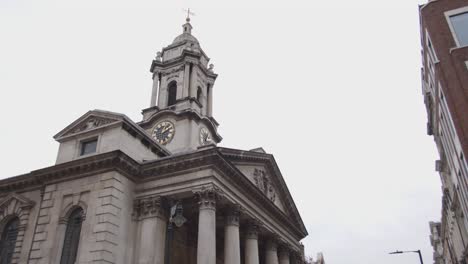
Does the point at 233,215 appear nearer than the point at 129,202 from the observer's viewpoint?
No

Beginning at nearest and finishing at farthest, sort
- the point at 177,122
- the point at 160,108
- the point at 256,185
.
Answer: the point at 256,185 → the point at 177,122 → the point at 160,108

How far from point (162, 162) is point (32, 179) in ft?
31.9

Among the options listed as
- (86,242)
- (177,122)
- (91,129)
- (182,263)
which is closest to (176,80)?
(177,122)

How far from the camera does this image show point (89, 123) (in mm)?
28078

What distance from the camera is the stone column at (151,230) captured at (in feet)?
75.7

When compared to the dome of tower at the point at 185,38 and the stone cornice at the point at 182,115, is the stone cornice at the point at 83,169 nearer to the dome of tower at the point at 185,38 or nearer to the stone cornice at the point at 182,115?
the stone cornice at the point at 182,115

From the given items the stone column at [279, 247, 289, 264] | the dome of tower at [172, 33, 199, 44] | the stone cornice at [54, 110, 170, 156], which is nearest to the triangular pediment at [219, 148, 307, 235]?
the stone column at [279, 247, 289, 264]

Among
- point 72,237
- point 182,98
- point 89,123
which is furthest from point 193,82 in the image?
point 72,237

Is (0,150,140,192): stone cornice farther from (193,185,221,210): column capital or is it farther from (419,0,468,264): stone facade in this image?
(419,0,468,264): stone facade

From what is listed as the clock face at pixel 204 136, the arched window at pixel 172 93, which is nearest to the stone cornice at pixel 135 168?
the clock face at pixel 204 136

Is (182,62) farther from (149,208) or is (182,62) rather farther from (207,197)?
(207,197)

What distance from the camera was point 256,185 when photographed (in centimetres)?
2961

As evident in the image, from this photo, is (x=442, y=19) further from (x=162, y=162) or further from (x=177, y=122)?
(x=177, y=122)

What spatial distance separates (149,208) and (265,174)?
11114 millimetres
